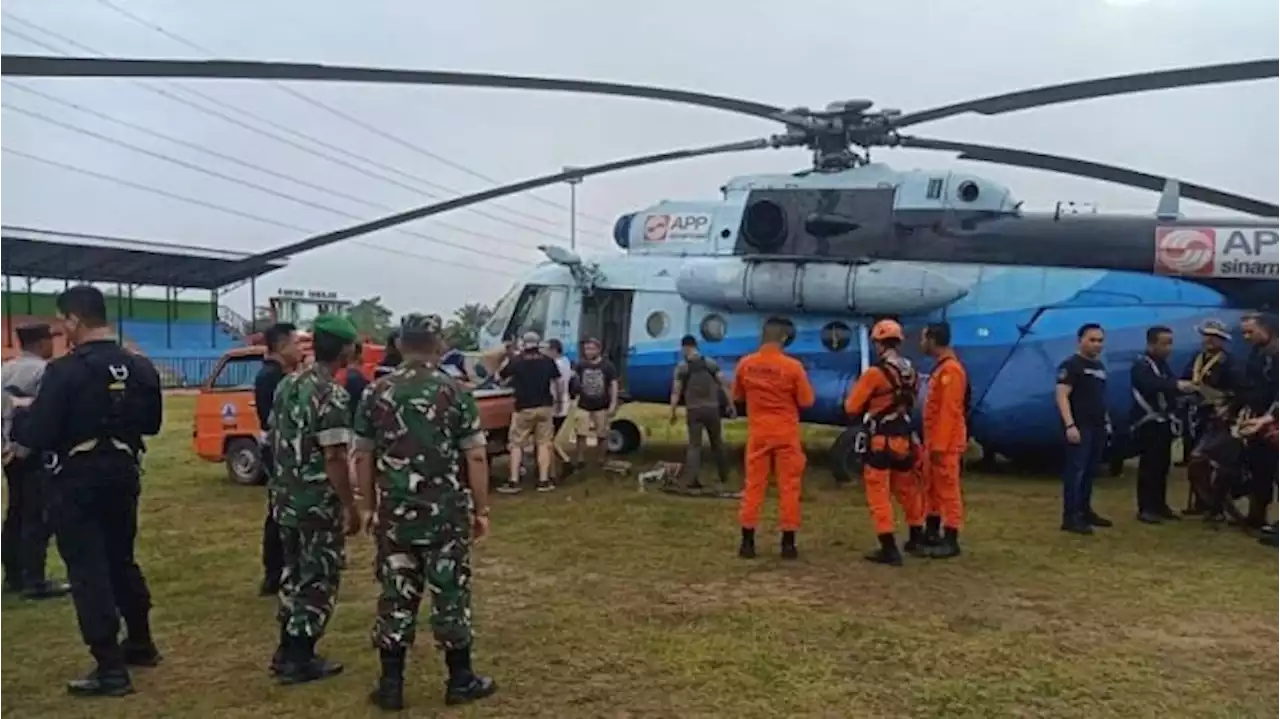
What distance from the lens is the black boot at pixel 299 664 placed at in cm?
482

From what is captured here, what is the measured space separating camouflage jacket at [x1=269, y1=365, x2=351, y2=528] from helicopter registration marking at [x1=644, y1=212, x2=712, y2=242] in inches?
303

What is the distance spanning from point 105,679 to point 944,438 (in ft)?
16.4

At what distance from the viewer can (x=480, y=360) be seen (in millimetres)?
12562

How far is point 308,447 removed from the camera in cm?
472

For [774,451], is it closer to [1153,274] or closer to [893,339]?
[893,339]

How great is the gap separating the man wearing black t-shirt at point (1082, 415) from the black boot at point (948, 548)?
125 cm

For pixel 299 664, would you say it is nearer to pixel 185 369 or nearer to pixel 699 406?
pixel 699 406

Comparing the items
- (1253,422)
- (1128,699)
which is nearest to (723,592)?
(1128,699)

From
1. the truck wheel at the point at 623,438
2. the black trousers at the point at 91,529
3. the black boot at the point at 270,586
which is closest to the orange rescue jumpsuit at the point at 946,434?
the black boot at the point at 270,586

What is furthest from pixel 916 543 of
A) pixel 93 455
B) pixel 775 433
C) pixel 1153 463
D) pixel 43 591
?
pixel 43 591

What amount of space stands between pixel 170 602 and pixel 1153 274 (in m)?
8.71

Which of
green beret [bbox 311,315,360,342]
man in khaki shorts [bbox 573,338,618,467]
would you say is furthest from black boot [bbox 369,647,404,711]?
man in khaki shorts [bbox 573,338,618,467]

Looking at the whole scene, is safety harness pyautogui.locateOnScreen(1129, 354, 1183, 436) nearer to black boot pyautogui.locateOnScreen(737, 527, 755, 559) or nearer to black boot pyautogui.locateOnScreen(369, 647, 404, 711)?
black boot pyautogui.locateOnScreen(737, 527, 755, 559)

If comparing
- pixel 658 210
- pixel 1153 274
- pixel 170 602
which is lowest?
pixel 170 602
